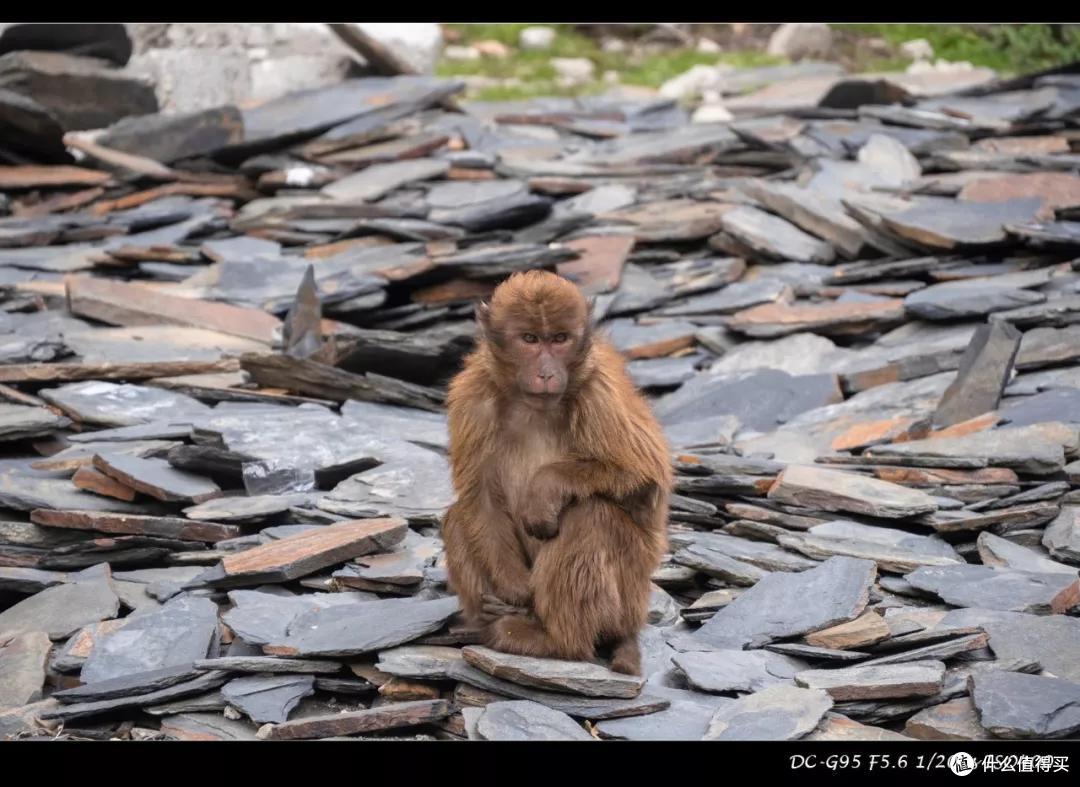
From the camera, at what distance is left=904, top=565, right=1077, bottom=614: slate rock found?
5961 millimetres

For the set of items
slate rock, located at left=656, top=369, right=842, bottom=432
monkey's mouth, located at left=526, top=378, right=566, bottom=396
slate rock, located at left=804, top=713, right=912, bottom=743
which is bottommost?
slate rock, located at left=656, top=369, right=842, bottom=432

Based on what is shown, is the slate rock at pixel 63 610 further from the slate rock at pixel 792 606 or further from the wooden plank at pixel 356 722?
the slate rock at pixel 792 606

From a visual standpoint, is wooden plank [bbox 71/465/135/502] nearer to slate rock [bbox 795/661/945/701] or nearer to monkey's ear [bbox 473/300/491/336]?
monkey's ear [bbox 473/300/491/336]

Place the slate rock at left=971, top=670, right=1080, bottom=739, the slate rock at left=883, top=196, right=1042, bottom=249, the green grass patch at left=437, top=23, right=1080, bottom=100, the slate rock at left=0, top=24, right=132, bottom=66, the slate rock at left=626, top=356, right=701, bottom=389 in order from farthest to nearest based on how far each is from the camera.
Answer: the green grass patch at left=437, top=23, right=1080, bottom=100, the slate rock at left=0, top=24, right=132, bottom=66, the slate rock at left=883, top=196, right=1042, bottom=249, the slate rock at left=626, top=356, right=701, bottom=389, the slate rock at left=971, top=670, right=1080, bottom=739

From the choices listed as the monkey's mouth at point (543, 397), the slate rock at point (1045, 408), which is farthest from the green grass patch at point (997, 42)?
the monkey's mouth at point (543, 397)

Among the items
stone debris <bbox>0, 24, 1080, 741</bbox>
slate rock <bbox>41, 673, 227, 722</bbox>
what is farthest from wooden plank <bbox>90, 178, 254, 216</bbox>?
slate rock <bbox>41, 673, 227, 722</bbox>

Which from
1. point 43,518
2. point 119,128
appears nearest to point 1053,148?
point 119,128

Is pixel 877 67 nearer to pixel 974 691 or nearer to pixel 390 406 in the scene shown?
pixel 390 406

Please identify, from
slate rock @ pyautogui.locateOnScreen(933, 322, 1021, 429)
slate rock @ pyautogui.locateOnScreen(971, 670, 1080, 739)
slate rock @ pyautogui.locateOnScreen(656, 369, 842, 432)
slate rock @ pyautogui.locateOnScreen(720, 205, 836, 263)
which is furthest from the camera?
slate rock @ pyautogui.locateOnScreen(720, 205, 836, 263)

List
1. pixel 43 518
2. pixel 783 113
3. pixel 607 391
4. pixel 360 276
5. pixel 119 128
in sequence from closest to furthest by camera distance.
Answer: pixel 607 391 < pixel 43 518 < pixel 360 276 < pixel 119 128 < pixel 783 113

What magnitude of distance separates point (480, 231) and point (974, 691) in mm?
7674

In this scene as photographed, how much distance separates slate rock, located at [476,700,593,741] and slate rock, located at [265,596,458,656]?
65 centimetres

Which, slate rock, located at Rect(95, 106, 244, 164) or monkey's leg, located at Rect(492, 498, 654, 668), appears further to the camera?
slate rock, located at Rect(95, 106, 244, 164)
